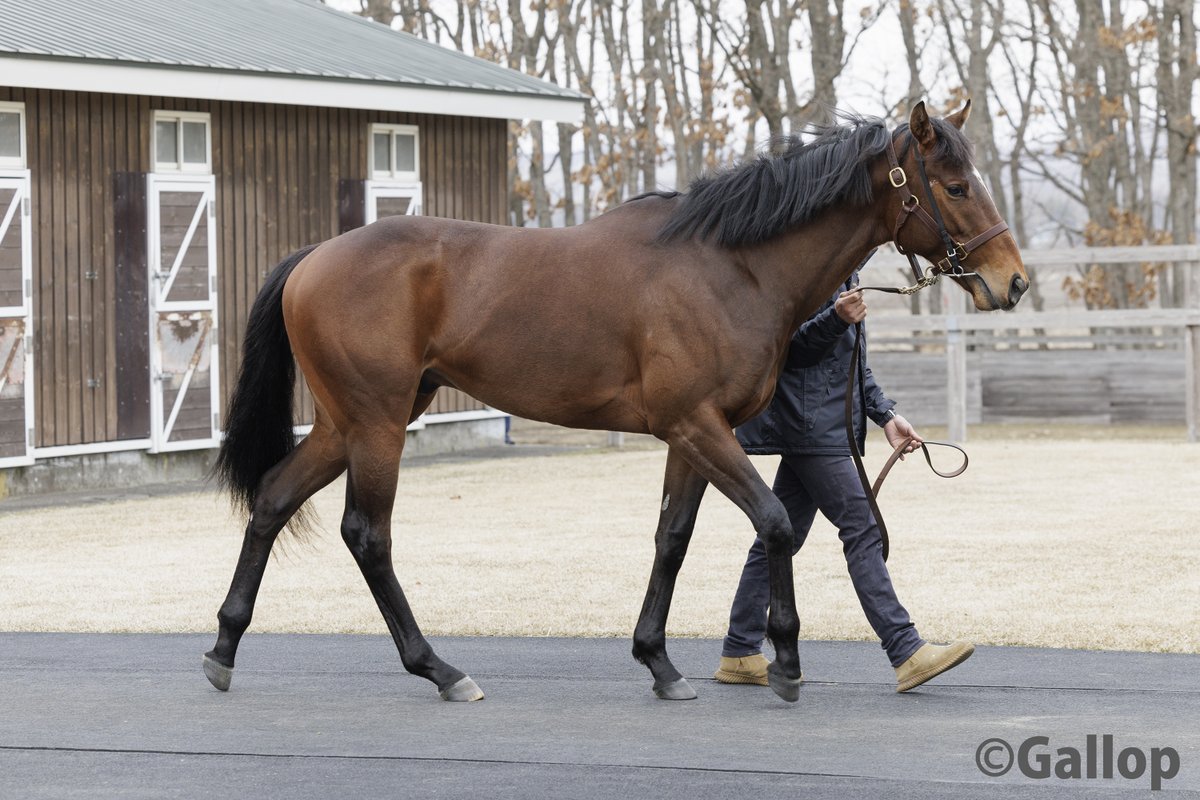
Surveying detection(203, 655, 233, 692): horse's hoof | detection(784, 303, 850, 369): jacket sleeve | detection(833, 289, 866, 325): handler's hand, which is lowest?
detection(203, 655, 233, 692): horse's hoof

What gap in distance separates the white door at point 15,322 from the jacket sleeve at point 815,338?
26.5 ft

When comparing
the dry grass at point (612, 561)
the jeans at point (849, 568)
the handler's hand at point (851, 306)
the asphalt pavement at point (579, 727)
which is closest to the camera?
the asphalt pavement at point (579, 727)

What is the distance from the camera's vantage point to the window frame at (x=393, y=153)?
15125mm

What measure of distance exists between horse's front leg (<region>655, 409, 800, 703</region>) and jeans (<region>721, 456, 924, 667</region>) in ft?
0.58

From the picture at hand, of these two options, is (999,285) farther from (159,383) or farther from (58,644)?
(159,383)

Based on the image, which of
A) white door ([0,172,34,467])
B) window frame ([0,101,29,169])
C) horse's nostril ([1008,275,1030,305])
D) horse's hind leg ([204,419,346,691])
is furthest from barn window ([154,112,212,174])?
horse's nostril ([1008,275,1030,305])

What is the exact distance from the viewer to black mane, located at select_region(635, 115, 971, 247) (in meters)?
5.39

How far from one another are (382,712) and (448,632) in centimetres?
151

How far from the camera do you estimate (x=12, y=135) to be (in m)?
12.3

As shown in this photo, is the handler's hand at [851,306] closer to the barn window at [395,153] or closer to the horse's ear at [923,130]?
the horse's ear at [923,130]

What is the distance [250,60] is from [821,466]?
9.11 m

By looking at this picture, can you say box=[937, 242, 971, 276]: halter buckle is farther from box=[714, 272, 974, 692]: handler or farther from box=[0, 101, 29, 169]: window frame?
box=[0, 101, 29, 169]: window frame

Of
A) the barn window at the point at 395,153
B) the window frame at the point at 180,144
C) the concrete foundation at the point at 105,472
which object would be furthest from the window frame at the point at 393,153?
the concrete foundation at the point at 105,472

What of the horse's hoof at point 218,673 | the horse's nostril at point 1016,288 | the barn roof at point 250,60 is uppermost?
the barn roof at point 250,60
